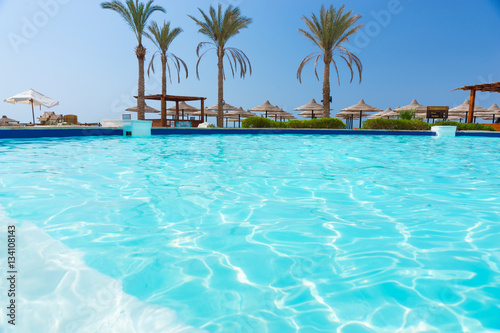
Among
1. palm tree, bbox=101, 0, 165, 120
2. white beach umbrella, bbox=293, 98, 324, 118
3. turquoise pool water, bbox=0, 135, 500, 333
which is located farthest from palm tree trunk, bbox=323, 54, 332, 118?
turquoise pool water, bbox=0, 135, 500, 333

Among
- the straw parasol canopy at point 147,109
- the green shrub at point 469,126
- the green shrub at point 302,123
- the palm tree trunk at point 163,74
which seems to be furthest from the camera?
the straw parasol canopy at point 147,109

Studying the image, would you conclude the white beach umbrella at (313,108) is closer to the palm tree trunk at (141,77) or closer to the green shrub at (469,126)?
the green shrub at (469,126)

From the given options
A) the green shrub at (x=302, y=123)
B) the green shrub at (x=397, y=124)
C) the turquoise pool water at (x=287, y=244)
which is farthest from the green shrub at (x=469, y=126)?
the turquoise pool water at (x=287, y=244)

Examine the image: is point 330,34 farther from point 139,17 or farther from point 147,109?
point 147,109

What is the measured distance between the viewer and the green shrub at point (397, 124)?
698 inches

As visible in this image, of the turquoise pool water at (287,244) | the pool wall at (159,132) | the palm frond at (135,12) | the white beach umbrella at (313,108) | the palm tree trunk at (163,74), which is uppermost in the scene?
the palm frond at (135,12)

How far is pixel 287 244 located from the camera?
235 centimetres

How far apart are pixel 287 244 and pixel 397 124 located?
58.8 feet

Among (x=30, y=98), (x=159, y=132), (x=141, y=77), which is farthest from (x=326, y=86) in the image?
(x=30, y=98)

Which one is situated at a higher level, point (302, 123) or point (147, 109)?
point (147, 109)

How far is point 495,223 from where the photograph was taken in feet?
9.39

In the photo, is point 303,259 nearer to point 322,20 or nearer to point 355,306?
point 355,306

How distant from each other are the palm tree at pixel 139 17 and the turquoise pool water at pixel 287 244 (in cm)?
1722

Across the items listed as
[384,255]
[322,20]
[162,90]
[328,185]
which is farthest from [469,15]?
[384,255]
